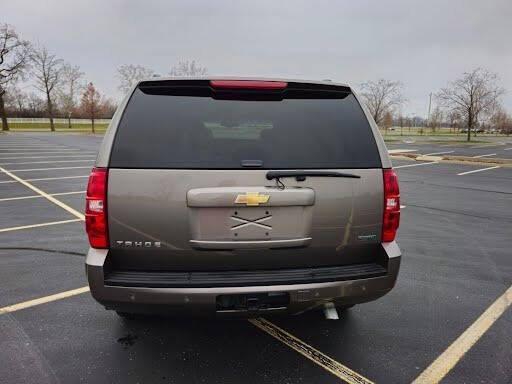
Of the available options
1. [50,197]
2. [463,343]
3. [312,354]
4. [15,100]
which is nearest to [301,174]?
[312,354]

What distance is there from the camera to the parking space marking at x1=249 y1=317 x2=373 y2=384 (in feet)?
8.43

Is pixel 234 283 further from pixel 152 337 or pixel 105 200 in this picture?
pixel 152 337

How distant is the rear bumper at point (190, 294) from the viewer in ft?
7.37

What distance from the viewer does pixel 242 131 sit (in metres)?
2.59

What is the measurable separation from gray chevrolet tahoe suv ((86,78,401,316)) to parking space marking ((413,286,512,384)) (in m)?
0.71

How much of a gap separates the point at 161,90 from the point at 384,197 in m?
1.65

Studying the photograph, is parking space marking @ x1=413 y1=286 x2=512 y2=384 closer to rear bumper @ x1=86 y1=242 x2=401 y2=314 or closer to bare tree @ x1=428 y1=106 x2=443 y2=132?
rear bumper @ x1=86 y1=242 x2=401 y2=314

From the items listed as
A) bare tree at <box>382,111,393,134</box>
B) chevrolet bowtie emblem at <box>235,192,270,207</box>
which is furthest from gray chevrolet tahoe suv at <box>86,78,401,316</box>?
bare tree at <box>382,111,393,134</box>

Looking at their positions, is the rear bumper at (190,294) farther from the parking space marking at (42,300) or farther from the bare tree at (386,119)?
the bare tree at (386,119)

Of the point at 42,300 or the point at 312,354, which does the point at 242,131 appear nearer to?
the point at 312,354

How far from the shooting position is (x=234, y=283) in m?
2.29

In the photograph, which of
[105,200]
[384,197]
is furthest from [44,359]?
[384,197]

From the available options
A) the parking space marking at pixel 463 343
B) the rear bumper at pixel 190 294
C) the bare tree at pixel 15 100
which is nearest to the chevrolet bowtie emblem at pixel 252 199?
the rear bumper at pixel 190 294

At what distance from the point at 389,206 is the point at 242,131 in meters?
1.10
